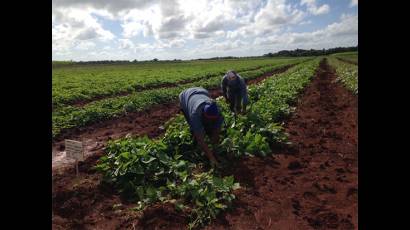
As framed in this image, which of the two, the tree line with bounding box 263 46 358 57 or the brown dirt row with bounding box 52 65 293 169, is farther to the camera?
the tree line with bounding box 263 46 358 57

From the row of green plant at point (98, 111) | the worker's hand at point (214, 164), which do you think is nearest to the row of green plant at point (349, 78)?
the row of green plant at point (98, 111)

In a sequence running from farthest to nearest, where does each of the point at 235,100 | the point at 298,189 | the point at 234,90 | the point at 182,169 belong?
the point at 235,100
the point at 234,90
the point at 182,169
the point at 298,189

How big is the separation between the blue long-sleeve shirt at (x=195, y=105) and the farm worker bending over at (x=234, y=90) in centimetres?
206

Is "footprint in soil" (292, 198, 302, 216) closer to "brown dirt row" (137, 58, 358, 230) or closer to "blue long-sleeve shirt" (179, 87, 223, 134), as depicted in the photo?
"brown dirt row" (137, 58, 358, 230)

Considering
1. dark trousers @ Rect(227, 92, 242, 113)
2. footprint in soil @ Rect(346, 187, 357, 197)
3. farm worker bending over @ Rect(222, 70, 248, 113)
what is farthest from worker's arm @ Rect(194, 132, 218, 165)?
dark trousers @ Rect(227, 92, 242, 113)

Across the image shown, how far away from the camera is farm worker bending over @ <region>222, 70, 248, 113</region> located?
808 centimetres

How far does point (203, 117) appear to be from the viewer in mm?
5367

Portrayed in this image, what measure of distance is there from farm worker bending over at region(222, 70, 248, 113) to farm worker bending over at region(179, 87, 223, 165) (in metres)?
2.17

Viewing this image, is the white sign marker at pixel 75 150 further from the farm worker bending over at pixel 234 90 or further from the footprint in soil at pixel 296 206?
the farm worker bending over at pixel 234 90

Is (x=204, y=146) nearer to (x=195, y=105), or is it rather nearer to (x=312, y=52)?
(x=195, y=105)

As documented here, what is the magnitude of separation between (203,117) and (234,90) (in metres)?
3.27

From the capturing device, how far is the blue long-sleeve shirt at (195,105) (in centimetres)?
518

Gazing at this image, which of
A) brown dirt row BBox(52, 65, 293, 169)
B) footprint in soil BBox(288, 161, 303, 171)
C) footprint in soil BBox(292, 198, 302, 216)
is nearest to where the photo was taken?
footprint in soil BBox(292, 198, 302, 216)

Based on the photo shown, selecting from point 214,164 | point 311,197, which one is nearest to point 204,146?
point 214,164
